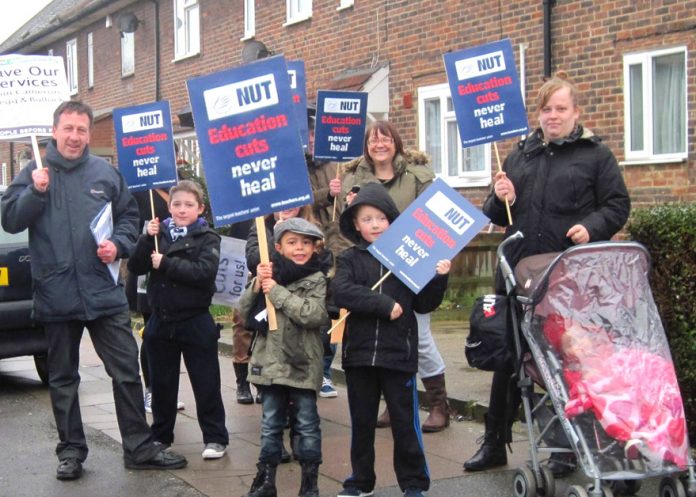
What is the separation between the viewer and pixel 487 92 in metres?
6.66

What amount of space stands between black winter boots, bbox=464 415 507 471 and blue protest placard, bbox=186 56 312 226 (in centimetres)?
168

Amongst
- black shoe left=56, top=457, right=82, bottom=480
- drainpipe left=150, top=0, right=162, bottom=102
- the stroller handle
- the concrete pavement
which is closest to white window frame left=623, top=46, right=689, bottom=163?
the concrete pavement

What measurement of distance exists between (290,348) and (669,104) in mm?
7927

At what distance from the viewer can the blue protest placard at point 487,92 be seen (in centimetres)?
664

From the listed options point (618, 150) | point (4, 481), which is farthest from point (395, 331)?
point (618, 150)

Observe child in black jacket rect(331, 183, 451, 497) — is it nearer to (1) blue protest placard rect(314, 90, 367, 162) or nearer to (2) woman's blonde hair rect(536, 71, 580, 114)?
(2) woman's blonde hair rect(536, 71, 580, 114)

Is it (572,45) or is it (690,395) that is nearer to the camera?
(690,395)

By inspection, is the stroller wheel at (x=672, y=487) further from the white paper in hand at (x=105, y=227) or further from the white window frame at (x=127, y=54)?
the white window frame at (x=127, y=54)

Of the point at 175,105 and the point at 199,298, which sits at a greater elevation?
the point at 175,105

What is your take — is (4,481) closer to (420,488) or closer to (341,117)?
(420,488)

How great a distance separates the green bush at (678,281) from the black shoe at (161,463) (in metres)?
2.85

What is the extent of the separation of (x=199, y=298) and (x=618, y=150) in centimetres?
740

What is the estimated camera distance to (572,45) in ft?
43.8

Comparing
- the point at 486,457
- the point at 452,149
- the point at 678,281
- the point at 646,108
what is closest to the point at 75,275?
the point at 486,457
